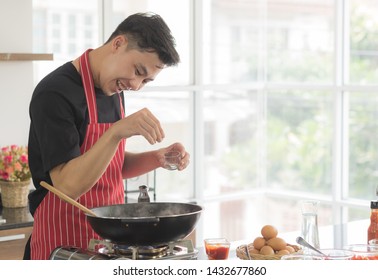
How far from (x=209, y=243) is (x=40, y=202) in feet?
1.97

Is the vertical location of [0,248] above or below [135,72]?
below

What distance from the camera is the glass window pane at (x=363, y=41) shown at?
5.45 m

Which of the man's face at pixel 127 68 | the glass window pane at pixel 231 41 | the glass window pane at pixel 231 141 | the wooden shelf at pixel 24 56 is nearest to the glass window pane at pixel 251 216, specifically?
the glass window pane at pixel 231 141

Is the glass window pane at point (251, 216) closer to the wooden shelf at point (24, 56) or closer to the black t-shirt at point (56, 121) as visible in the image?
the wooden shelf at point (24, 56)

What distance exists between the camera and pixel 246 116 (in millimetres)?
6023

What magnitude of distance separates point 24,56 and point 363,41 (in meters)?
2.45

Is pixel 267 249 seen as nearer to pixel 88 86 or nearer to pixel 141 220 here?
pixel 141 220

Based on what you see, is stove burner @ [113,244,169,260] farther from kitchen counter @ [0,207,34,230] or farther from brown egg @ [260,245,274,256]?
kitchen counter @ [0,207,34,230]

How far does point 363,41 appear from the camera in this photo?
5.50 meters

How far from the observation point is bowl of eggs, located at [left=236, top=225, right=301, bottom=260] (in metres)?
2.49

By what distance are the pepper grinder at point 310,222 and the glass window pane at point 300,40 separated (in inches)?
126

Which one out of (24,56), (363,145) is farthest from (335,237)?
(363,145)
